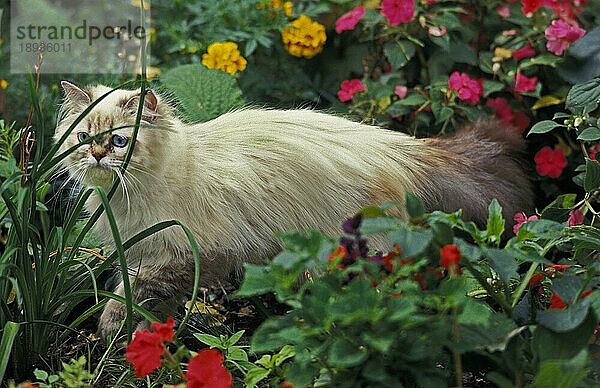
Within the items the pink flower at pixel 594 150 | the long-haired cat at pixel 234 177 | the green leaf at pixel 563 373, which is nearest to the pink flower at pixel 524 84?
the pink flower at pixel 594 150

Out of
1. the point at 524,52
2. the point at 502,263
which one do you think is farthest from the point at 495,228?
the point at 524,52

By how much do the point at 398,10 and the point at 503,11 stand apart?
53 cm

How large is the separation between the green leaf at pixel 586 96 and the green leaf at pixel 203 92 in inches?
44.0

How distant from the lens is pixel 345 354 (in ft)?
5.07

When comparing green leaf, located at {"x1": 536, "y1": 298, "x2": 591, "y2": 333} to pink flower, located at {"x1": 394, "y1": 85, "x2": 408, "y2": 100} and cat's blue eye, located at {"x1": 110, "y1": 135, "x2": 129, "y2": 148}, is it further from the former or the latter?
pink flower, located at {"x1": 394, "y1": 85, "x2": 408, "y2": 100}

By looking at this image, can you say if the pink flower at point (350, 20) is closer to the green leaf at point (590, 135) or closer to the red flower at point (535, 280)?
the green leaf at point (590, 135)

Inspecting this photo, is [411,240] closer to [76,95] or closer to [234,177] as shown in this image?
[234,177]

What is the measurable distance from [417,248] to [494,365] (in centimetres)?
44

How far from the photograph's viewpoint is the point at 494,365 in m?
1.85

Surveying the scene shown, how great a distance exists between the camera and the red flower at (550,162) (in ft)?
10.5

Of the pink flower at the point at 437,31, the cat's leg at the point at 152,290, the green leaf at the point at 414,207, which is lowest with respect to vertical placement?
the cat's leg at the point at 152,290

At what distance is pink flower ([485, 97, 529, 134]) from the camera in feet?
11.1

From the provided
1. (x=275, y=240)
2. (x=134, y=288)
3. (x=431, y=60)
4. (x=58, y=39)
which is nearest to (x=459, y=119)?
(x=431, y=60)

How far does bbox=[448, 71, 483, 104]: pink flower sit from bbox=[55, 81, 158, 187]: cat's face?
131 cm
